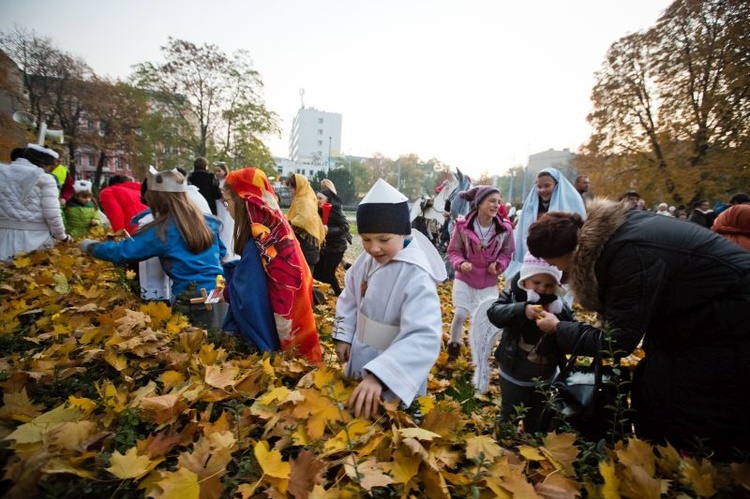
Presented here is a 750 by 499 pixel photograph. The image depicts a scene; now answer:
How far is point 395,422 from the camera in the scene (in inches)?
55.0

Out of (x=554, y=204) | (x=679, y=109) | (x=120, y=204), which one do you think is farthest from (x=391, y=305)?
(x=679, y=109)

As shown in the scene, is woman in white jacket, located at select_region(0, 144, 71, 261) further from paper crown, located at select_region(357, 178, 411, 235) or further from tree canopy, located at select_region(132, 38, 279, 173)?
tree canopy, located at select_region(132, 38, 279, 173)

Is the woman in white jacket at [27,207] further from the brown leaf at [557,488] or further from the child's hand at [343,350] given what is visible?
the brown leaf at [557,488]

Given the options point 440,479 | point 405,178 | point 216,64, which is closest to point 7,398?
point 440,479

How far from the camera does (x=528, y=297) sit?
9.10ft

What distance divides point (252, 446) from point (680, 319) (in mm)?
1783

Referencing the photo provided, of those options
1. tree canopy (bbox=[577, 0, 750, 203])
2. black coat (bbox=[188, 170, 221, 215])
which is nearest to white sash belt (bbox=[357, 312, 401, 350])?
black coat (bbox=[188, 170, 221, 215])

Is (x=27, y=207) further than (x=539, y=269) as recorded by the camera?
Yes

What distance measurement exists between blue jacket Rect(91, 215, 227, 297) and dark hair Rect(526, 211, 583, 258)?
2616 millimetres

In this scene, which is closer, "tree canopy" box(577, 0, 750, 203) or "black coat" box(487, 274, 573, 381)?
"black coat" box(487, 274, 573, 381)

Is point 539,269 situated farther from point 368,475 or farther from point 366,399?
point 368,475

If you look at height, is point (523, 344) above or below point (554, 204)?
below

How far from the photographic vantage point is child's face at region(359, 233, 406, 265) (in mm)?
2035

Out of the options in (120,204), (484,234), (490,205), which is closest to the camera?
(490,205)
